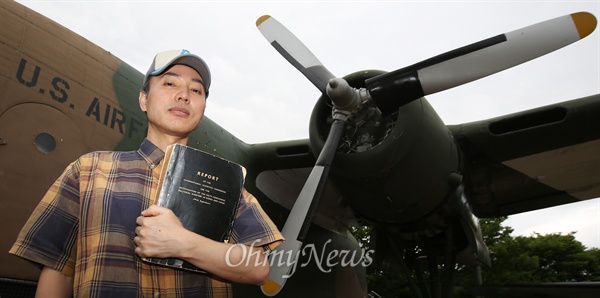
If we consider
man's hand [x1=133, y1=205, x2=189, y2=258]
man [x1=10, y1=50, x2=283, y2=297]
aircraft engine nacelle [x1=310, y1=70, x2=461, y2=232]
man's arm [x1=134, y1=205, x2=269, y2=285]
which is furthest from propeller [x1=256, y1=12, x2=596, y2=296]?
man's hand [x1=133, y1=205, x2=189, y2=258]

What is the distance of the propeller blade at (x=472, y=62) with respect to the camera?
14.1ft

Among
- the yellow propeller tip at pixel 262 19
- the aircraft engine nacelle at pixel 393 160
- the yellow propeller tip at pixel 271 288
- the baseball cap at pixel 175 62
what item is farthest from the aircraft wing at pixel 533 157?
the baseball cap at pixel 175 62

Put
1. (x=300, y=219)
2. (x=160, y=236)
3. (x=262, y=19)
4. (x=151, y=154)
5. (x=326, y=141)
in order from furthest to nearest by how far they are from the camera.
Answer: (x=262, y=19) → (x=326, y=141) → (x=300, y=219) → (x=151, y=154) → (x=160, y=236)

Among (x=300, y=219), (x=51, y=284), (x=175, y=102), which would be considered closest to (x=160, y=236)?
(x=51, y=284)

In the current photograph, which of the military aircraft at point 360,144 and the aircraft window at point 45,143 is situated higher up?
the military aircraft at point 360,144

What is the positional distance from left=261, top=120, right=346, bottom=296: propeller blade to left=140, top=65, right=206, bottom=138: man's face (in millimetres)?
2663

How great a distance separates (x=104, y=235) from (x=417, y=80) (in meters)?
4.06

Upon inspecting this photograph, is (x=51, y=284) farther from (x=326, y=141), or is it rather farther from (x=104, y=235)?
(x=326, y=141)

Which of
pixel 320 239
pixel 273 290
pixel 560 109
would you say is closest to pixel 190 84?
pixel 273 290

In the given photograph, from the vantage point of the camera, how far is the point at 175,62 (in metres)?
1.50

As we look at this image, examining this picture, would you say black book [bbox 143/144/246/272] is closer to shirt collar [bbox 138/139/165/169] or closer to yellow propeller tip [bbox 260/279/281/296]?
shirt collar [bbox 138/139/165/169]

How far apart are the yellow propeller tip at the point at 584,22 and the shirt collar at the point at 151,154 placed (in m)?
4.23

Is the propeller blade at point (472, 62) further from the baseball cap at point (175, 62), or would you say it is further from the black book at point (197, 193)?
the black book at point (197, 193)

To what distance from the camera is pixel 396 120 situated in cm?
503
